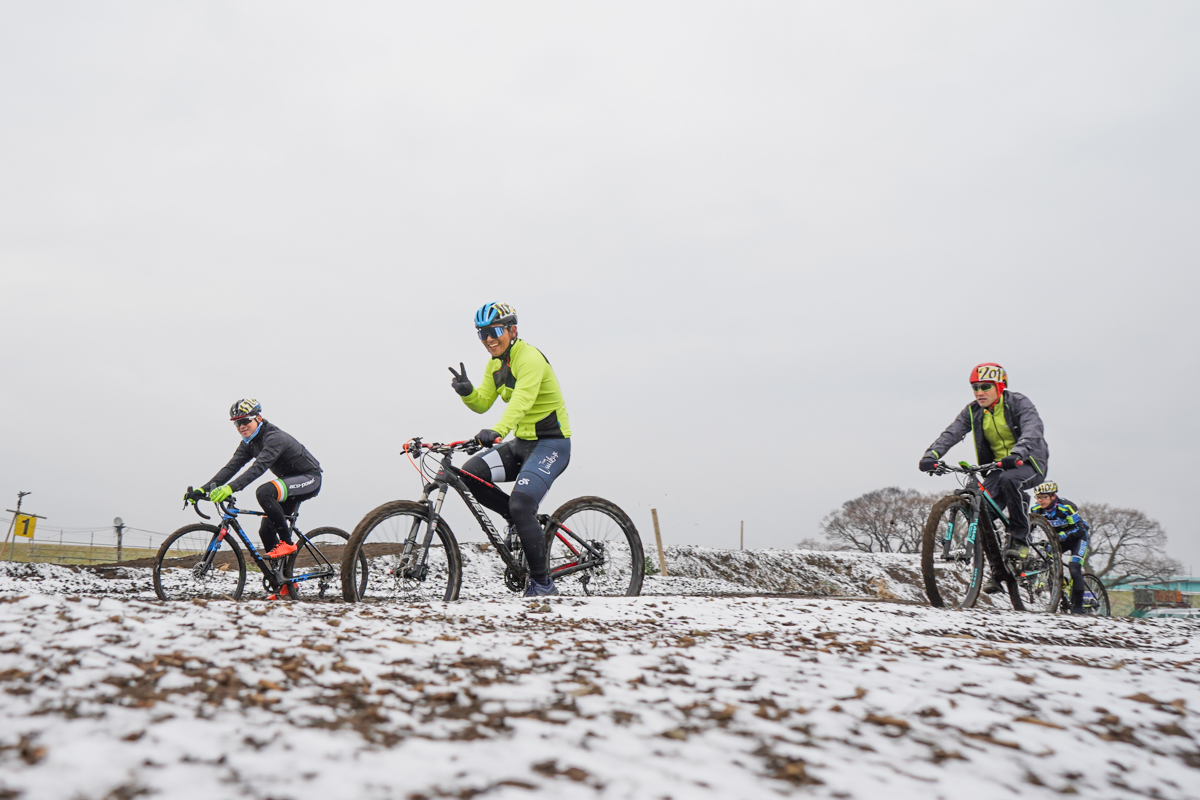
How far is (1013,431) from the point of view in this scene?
695 cm

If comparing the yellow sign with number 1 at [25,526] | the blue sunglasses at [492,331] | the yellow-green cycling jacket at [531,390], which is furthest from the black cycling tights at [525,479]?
the yellow sign with number 1 at [25,526]

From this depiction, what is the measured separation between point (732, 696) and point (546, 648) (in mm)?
913

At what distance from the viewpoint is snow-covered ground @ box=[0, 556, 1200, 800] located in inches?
65.4

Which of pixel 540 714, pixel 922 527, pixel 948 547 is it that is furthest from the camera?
pixel 922 527

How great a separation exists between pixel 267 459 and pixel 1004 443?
7.47 metres

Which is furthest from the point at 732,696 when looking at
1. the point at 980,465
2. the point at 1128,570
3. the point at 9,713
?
the point at 1128,570

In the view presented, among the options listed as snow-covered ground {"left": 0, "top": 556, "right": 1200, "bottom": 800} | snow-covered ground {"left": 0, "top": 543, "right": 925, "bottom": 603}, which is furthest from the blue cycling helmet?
snow-covered ground {"left": 0, "top": 543, "right": 925, "bottom": 603}

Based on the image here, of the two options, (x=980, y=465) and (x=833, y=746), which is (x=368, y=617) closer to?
(x=833, y=746)

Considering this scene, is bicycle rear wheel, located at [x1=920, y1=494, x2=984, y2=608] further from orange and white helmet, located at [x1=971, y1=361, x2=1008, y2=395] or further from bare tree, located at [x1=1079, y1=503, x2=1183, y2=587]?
bare tree, located at [x1=1079, y1=503, x2=1183, y2=587]

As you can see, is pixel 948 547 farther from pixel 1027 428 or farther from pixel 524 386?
pixel 524 386

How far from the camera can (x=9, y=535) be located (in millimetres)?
20609

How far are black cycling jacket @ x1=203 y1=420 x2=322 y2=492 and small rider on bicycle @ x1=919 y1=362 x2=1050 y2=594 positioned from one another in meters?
6.43

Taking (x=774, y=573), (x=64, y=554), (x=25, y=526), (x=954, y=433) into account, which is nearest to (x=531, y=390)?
(x=954, y=433)

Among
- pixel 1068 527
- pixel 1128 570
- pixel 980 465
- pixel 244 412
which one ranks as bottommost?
pixel 1128 570
